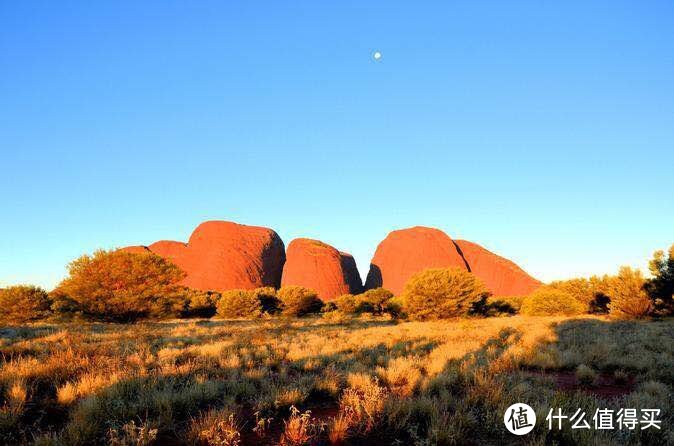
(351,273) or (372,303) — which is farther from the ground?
(351,273)

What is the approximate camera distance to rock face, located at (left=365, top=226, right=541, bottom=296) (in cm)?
6650

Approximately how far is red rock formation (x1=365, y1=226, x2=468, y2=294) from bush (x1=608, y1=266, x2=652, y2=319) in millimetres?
40505

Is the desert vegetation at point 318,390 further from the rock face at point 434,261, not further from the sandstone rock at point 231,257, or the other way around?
the rock face at point 434,261

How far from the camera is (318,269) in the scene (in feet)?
220

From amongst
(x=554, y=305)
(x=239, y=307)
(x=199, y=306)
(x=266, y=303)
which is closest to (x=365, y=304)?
(x=266, y=303)

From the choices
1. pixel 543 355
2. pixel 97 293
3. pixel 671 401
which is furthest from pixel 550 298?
pixel 97 293

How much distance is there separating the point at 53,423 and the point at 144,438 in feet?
5.67

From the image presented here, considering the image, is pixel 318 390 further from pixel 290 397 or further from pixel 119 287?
pixel 119 287

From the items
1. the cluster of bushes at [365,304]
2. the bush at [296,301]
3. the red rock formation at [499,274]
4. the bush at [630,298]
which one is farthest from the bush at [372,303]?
the red rock formation at [499,274]

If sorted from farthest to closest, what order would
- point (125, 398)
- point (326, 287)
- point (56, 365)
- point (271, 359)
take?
point (326, 287) → point (271, 359) → point (56, 365) → point (125, 398)

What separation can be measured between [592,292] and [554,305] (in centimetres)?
564

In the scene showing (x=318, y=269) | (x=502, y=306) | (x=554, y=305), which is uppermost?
(x=318, y=269)

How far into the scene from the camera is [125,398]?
543 centimetres

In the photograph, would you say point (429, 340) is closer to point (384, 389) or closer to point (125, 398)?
point (384, 389)
